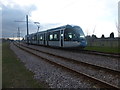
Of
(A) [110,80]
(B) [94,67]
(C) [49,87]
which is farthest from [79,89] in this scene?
(B) [94,67]

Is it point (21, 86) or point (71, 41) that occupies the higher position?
point (71, 41)

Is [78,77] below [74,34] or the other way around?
below

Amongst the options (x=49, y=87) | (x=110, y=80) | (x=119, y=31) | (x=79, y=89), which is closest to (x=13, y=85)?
(x=49, y=87)

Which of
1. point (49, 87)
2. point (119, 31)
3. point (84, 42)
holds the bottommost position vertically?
point (49, 87)

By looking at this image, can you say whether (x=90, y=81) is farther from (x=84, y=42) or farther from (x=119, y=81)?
(x=84, y=42)

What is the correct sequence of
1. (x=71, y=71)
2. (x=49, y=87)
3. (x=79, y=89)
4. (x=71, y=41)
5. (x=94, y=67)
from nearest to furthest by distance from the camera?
(x=79, y=89)
(x=49, y=87)
(x=71, y=71)
(x=94, y=67)
(x=71, y=41)

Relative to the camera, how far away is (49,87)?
5598mm

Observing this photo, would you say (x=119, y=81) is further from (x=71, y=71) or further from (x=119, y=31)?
(x=119, y=31)

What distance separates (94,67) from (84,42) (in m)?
9.89

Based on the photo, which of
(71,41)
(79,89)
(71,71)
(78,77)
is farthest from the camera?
(71,41)

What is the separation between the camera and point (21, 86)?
567 cm

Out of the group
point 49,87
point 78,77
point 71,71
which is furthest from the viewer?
point 71,71

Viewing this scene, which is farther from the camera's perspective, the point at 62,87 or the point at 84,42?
the point at 84,42

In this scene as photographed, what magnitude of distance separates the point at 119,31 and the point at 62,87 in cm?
2537
